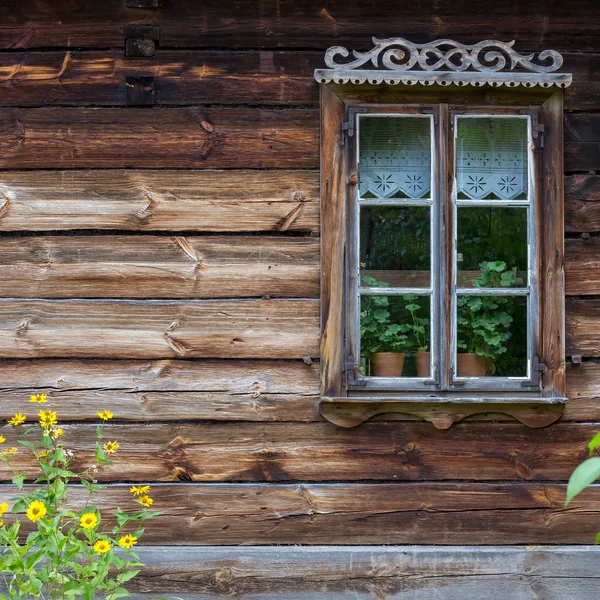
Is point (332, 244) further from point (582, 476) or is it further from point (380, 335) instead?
point (582, 476)

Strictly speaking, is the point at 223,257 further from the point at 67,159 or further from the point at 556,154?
the point at 556,154

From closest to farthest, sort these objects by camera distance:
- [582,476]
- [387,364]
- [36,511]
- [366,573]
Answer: [582,476] → [36,511] → [366,573] → [387,364]

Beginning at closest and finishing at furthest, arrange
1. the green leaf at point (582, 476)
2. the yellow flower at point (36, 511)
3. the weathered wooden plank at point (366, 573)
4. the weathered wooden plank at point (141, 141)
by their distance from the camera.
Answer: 1. the green leaf at point (582, 476)
2. the yellow flower at point (36, 511)
3. the weathered wooden plank at point (366, 573)
4. the weathered wooden plank at point (141, 141)

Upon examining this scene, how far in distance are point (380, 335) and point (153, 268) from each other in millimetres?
1005

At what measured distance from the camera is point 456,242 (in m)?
3.21

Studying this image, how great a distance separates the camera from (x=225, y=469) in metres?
3.13

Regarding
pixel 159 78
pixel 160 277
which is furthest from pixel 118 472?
pixel 159 78

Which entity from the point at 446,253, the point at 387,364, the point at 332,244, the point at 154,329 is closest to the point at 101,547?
the point at 154,329

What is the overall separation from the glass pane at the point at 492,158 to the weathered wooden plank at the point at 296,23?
358mm

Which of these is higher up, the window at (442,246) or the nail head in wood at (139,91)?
the nail head in wood at (139,91)

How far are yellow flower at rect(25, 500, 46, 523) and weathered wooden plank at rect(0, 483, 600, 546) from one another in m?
0.77

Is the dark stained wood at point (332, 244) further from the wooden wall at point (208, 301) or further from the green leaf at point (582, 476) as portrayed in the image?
the green leaf at point (582, 476)

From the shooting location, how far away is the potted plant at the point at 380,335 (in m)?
3.18

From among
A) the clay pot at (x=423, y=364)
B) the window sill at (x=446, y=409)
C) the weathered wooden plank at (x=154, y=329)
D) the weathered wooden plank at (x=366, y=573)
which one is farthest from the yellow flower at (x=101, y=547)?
the clay pot at (x=423, y=364)
